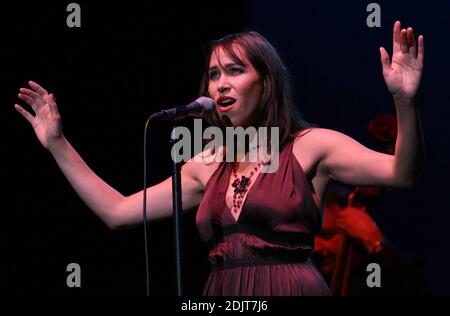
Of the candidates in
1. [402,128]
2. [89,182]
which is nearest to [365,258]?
[89,182]

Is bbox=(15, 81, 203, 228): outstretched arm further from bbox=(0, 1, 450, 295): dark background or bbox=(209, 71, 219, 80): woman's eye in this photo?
bbox=(0, 1, 450, 295): dark background

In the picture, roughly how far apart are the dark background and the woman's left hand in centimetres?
165

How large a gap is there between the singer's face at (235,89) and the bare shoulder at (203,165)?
17 centimetres

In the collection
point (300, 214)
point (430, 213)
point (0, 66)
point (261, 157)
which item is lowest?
point (430, 213)

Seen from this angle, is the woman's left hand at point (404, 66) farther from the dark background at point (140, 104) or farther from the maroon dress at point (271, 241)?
the dark background at point (140, 104)

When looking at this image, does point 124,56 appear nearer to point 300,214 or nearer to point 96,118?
point 96,118

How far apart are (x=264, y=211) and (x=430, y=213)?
1.61m

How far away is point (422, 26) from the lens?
3.68m

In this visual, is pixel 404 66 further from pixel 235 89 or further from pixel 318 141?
pixel 235 89

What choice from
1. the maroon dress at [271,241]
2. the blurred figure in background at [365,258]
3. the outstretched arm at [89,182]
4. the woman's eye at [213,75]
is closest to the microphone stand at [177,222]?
the maroon dress at [271,241]

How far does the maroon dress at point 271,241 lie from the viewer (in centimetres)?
236

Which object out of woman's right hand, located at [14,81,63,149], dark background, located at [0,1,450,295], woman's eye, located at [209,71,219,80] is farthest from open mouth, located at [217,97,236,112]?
dark background, located at [0,1,450,295]

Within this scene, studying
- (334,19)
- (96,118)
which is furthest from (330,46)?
(96,118)

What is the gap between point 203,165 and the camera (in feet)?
8.97
